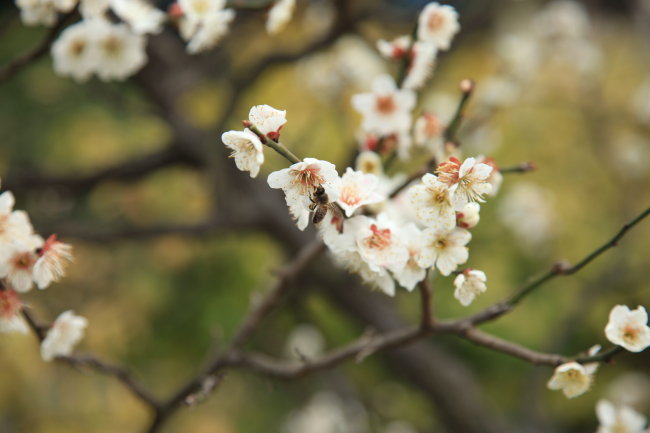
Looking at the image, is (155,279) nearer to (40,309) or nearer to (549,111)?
(40,309)

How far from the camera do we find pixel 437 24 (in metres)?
1.26

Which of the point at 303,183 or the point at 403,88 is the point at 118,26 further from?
the point at 303,183

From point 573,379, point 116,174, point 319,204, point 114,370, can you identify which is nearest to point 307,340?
point 116,174

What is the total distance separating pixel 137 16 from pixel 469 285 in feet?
3.32

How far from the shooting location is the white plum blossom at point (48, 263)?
1.02 metres

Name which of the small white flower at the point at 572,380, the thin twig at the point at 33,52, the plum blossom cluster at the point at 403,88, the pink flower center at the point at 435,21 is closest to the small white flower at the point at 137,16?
the thin twig at the point at 33,52

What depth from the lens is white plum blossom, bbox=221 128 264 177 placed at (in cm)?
84

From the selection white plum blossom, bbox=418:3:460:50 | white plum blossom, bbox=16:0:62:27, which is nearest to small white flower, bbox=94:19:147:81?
white plum blossom, bbox=16:0:62:27

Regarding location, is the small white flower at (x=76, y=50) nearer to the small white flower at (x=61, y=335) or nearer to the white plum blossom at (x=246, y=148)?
the small white flower at (x=61, y=335)

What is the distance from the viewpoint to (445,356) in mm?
2695

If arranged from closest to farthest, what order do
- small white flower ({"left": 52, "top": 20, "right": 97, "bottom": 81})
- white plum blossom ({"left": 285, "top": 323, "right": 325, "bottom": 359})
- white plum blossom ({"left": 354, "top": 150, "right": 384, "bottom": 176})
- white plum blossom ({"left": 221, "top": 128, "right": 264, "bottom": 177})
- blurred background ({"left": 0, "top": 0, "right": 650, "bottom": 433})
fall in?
white plum blossom ({"left": 221, "top": 128, "right": 264, "bottom": 177}) < white plum blossom ({"left": 354, "top": 150, "right": 384, "bottom": 176}) < small white flower ({"left": 52, "top": 20, "right": 97, "bottom": 81}) < blurred background ({"left": 0, "top": 0, "right": 650, "bottom": 433}) < white plum blossom ({"left": 285, "top": 323, "right": 325, "bottom": 359})

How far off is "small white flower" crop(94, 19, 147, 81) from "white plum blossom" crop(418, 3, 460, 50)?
703mm

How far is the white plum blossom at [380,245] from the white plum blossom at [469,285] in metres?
0.10

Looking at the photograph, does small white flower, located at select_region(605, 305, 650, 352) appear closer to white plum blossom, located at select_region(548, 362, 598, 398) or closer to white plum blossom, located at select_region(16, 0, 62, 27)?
white plum blossom, located at select_region(548, 362, 598, 398)
